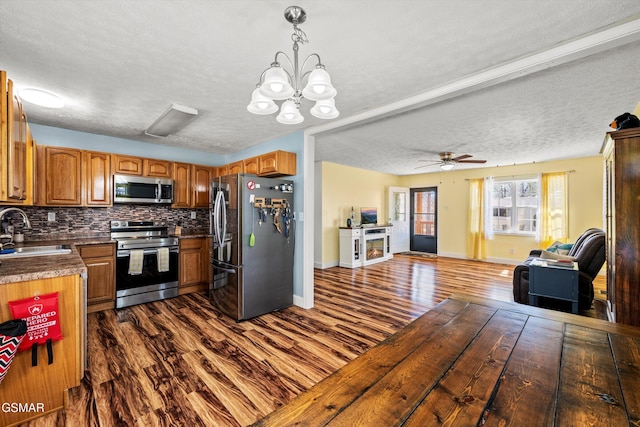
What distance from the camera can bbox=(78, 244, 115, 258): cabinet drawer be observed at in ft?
10.7

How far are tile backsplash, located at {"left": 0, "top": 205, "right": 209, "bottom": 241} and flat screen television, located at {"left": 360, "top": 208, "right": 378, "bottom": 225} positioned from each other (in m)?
4.10

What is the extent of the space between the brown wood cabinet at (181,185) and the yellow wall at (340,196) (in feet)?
9.03

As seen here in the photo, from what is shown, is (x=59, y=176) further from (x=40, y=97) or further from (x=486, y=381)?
(x=486, y=381)

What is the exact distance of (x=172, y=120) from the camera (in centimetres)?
312

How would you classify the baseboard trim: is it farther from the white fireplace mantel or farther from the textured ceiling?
the textured ceiling

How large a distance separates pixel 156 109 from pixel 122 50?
3.69 feet

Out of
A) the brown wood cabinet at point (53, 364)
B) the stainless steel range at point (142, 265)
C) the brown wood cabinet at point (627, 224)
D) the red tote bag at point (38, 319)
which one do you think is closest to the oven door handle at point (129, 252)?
the stainless steel range at point (142, 265)

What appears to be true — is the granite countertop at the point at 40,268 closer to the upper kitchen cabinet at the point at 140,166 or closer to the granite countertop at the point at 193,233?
the granite countertop at the point at 193,233

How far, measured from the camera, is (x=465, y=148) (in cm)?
472

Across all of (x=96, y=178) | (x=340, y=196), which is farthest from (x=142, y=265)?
(x=340, y=196)

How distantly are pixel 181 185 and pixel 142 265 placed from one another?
4.56ft

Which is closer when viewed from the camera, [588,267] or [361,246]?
[588,267]

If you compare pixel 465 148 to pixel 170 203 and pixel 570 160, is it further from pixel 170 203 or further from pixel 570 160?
pixel 170 203

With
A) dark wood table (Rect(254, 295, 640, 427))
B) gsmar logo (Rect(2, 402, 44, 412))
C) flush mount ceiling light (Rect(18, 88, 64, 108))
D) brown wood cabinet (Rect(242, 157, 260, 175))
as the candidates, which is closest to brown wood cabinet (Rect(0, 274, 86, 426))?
gsmar logo (Rect(2, 402, 44, 412))
